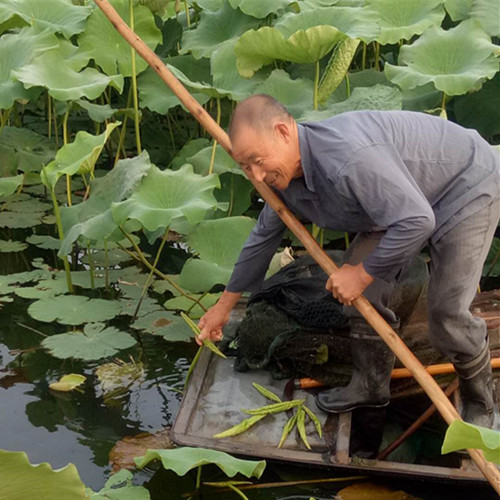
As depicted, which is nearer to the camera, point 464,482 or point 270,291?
point 464,482

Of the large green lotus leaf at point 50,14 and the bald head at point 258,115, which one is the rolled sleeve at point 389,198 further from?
the large green lotus leaf at point 50,14

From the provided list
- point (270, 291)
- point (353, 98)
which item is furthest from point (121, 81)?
point (270, 291)

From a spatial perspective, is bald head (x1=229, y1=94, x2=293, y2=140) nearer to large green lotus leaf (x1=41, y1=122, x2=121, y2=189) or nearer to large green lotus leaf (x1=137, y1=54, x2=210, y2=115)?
large green lotus leaf (x1=41, y1=122, x2=121, y2=189)

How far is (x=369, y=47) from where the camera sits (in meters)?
5.73

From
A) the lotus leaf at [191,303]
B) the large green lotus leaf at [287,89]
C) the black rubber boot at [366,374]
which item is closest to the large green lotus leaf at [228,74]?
the large green lotus leaf at [287,89]

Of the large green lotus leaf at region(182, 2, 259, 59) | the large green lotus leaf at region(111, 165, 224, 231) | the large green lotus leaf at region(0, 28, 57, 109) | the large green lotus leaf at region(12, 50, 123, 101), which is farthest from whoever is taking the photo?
the large green lotus leaf at region(182, 2, 259, 59)

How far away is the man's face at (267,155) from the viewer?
8.17ft

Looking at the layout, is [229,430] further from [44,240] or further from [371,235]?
[44,240]

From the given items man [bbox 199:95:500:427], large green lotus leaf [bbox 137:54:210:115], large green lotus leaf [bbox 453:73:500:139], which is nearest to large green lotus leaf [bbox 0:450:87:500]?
man [bbox 199:95:500:427]

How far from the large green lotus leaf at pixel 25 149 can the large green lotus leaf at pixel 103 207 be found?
1.02m

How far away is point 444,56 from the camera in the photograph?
14.2ft

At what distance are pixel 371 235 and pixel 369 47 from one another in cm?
310

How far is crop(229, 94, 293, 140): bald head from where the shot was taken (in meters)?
2.48

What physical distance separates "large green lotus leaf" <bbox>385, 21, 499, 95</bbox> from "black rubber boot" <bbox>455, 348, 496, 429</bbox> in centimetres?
158
